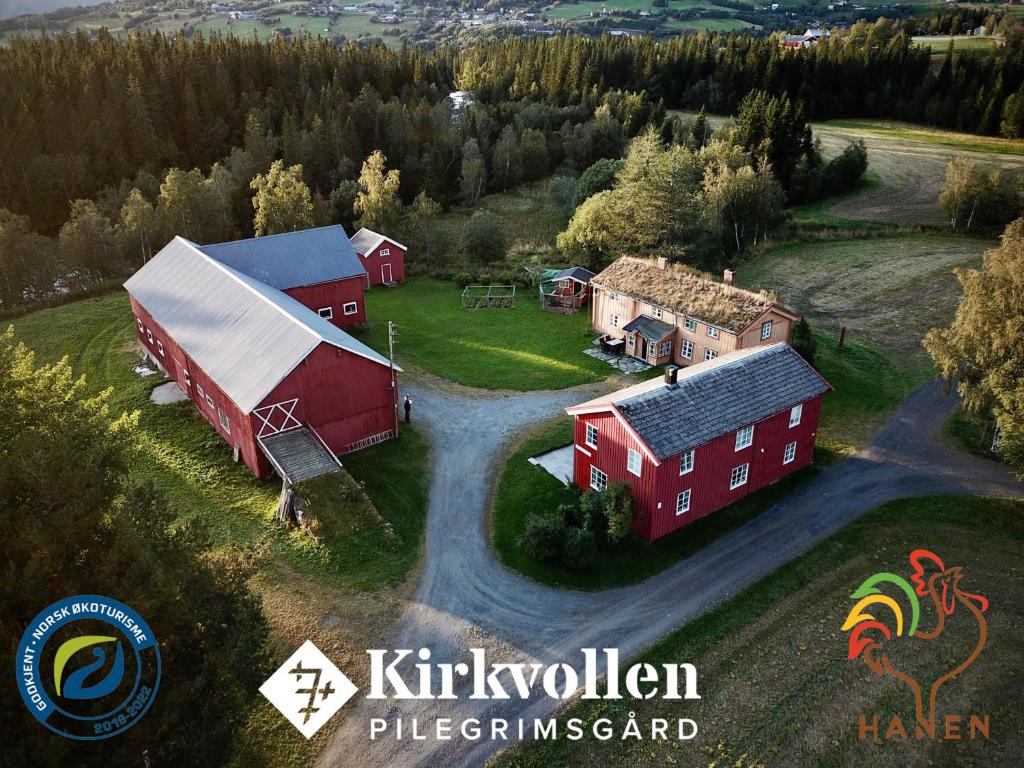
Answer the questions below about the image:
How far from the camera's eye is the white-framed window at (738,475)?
2697cm

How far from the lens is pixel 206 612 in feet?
49.6

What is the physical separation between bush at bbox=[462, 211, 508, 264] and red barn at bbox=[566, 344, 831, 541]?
109ft

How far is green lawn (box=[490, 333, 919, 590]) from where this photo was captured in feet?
78.1

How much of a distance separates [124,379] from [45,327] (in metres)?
12.7

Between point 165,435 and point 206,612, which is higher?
point 206,612

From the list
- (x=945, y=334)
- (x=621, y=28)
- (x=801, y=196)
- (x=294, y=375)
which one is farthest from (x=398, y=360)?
(x=621, y=28)

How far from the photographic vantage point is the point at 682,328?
38625 mm

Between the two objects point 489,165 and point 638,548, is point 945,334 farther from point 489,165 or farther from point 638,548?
point 489,165

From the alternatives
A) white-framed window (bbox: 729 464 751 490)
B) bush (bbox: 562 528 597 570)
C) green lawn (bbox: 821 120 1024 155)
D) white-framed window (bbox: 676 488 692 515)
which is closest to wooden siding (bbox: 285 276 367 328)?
bush (bbox: 562 528 597 570)

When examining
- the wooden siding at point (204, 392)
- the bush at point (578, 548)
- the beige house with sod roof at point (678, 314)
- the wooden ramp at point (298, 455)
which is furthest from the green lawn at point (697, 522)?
the wooden siding at point (204, 392)

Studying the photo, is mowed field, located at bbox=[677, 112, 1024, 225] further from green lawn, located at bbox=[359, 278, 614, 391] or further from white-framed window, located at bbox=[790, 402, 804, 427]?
white-framed window, located at bbox=[790, 402, 804, 427]

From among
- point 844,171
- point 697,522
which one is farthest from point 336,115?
point 697,522

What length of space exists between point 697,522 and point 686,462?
2813mm

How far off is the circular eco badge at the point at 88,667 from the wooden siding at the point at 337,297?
99.9 feet
